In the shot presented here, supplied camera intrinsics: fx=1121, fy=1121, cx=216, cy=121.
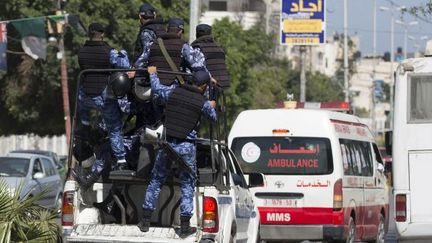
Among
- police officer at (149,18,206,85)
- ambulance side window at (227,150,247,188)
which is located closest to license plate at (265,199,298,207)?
ambulance side window at (227,150,247,188)

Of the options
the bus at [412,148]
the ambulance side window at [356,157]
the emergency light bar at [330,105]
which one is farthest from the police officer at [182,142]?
the emergency light bar at [330,105]

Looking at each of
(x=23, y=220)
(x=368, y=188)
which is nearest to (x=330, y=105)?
(x=368, y=188)

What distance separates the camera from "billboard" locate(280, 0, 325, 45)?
34.6 m

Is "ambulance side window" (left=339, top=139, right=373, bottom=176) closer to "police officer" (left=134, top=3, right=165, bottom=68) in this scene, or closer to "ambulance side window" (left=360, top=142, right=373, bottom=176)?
"ambulance side window" (left=360, top=142, right=373, bottom=176)

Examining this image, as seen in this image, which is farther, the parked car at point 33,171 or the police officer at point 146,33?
the parked car at point 33,171

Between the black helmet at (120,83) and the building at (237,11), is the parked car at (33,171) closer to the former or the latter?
the black helmet at (120,83)

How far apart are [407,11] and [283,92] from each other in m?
44.7

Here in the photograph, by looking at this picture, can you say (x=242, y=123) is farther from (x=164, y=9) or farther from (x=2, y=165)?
(x=164, y=9)

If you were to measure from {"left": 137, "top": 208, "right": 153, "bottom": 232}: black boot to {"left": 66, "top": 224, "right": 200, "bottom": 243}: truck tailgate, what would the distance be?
50 millimetres

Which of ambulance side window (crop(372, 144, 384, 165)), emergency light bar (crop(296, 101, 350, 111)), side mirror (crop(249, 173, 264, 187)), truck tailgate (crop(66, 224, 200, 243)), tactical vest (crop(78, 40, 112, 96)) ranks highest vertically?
tactical vest (crop(78, 40, 112, 96))

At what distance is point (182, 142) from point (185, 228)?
2.83 ft

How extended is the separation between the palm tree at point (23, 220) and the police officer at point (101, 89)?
3.14 feet

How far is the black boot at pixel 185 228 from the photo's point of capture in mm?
11188

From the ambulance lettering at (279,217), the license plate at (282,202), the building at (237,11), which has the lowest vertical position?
the ambulance lettering at (279,217)
